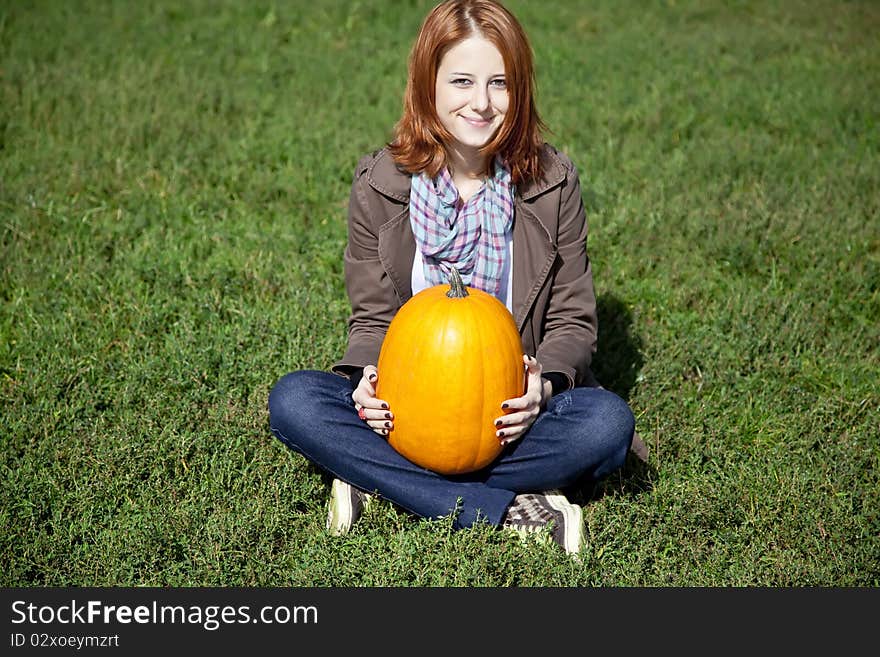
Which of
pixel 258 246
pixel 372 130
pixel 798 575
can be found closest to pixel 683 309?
pixel 798 575

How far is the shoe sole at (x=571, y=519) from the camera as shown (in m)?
3.55

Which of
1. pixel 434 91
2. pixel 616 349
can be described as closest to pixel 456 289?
pixel 434 91

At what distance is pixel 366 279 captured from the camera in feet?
12.8

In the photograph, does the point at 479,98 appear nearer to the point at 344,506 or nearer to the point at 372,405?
the point at 372,405

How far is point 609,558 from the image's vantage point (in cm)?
358

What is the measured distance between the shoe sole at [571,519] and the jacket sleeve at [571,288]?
46 centimetres

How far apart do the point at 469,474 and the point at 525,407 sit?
0.42 metres

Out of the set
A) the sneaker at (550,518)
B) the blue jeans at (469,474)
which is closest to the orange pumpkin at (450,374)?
the blue jeans at (469,474)

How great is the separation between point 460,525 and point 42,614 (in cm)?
142

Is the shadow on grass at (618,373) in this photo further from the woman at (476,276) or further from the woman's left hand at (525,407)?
the woman's left hand at (525,407)

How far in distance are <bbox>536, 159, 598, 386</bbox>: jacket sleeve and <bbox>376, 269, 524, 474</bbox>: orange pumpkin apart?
0.48 m

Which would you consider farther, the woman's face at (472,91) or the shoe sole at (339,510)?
the shoe sole at (339,510)

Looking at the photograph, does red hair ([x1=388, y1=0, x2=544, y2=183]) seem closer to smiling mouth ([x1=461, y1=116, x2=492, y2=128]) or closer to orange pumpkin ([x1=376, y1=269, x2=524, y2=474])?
smiling mouth ([x1=461, y1=116, x2=492, y2=128])

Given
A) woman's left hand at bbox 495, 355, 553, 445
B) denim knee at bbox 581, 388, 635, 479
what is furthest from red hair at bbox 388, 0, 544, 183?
denim knee at bbox 581, 388, 635, 479
